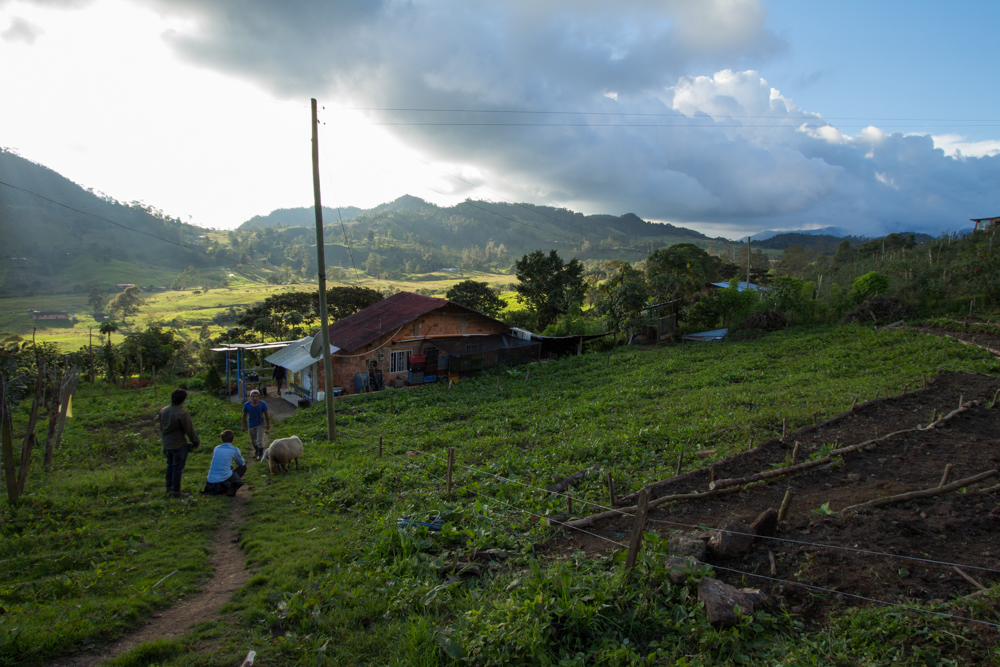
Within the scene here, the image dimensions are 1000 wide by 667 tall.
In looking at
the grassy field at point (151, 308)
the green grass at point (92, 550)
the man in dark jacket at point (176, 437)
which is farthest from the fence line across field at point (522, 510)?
the grassy field at point (151, 308)

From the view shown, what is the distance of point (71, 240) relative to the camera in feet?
372

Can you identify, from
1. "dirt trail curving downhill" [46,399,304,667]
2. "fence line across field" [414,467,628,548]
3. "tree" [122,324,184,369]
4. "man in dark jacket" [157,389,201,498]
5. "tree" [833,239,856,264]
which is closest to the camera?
"dirt trail curving downhill" [46,399,304,667]

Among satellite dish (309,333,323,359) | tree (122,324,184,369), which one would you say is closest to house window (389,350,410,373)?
satellite dish (309,333,323,359)

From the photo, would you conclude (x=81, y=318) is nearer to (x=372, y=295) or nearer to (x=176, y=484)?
(x=372, y=295)

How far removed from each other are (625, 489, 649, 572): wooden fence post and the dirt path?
14.5 feet

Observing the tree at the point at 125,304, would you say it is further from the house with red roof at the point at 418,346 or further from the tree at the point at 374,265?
the tree at the point at 374,265

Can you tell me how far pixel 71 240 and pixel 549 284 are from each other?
13518cm

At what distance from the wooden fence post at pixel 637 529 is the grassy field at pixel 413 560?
0.63 ft

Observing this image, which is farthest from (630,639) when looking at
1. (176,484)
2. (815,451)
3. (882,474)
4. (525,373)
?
(525,373)

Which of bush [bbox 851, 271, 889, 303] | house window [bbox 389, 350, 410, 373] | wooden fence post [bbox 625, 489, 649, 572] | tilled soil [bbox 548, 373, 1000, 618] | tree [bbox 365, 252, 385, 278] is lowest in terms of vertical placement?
house window [bbox 389, 350, 410, 373]

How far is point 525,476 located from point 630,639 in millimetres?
4639

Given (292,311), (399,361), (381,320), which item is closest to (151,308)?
(292,311)

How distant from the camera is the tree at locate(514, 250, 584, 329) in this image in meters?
43.2

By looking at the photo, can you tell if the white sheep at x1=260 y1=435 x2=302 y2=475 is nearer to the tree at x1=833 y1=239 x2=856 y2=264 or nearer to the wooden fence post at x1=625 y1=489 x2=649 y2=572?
the wooden fence post at x1=625 y1=489 x2=649 y2=572
